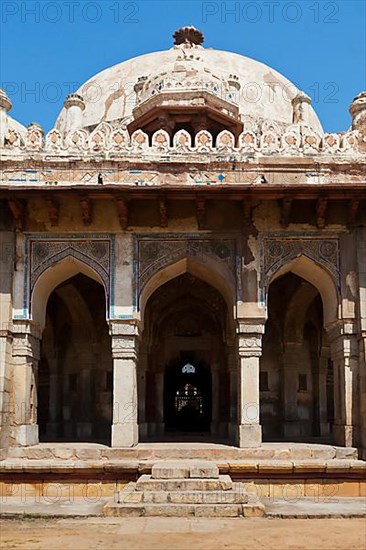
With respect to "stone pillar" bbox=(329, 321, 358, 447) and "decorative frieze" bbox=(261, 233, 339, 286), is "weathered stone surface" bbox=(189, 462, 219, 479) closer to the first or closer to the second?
"stone pillar" bbox=(329, 321, 358, 447)

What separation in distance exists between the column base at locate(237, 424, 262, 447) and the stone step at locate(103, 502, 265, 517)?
2299 millimetres

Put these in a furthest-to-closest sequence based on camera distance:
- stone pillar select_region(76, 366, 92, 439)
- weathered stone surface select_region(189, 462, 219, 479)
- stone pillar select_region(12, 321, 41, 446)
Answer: stone pillar select_region(76, 366, 92, 439), stone pillar select_region(12, 321, 41, 446), weathered stone surface select_region(189, 462, 219, 479)

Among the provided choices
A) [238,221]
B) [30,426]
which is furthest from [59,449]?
[238,221]

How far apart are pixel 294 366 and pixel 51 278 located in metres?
5.36

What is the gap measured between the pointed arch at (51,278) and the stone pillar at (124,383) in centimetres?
80

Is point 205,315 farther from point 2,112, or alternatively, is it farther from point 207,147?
point 2,112

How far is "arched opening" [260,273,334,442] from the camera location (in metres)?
14.4

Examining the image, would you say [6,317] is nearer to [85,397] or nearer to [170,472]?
[170,472]

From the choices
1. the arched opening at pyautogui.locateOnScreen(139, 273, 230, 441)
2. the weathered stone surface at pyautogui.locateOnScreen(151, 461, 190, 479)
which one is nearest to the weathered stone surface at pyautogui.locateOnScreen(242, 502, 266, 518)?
the weathered stone surface at pyautogui.locateOnScreen(151, 461, 190, 479)

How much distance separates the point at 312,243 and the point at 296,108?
6.04m

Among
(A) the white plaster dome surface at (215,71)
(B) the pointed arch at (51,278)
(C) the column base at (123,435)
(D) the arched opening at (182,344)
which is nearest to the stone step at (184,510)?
(C) the column base at (123,435)

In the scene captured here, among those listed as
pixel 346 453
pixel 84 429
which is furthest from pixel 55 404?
pixel 346 453

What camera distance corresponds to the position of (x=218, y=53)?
2050cm

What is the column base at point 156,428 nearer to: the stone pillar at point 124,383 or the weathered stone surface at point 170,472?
the stone pillar at point 124,383
